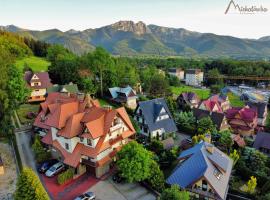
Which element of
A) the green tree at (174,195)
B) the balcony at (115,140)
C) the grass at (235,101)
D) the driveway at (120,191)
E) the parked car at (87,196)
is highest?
the balcony at (115,140)

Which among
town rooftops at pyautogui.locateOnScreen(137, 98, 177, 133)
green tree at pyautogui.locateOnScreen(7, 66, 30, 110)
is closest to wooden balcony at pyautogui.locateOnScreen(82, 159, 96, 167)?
town rooftops at pyautogui.locateOnScreen(137, 98, 177, 133)

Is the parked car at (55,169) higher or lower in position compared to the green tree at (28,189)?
lower

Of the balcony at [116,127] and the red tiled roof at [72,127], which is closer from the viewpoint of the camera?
the red tiled roof at [72,127]

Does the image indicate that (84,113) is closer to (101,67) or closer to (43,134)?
(43,134)

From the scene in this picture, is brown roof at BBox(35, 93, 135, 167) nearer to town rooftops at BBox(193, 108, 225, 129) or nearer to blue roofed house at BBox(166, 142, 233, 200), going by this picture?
blue roofed house at BBox(166, 142, 233, 200)

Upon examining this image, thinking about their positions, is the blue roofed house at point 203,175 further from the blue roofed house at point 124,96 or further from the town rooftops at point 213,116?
the blue roofed house at point 124,96

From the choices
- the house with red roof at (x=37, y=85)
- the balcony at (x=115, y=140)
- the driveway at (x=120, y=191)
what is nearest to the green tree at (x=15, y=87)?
the house with red roof at (x=37, y=85)

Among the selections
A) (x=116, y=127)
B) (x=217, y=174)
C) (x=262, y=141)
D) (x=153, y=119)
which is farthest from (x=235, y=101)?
(x=116, y=127)
